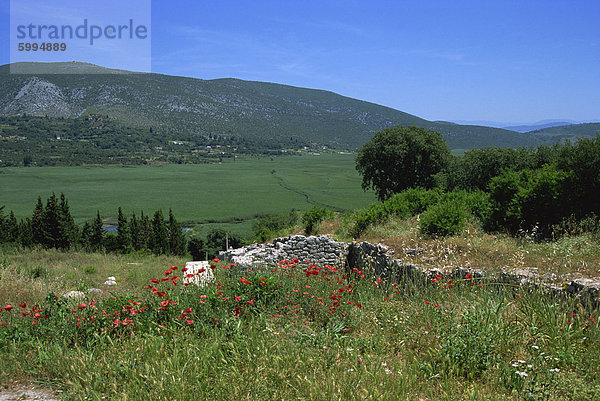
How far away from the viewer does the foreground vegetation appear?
324 cm

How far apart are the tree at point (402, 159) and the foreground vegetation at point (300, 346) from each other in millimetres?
23392

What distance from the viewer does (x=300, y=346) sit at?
3875mm

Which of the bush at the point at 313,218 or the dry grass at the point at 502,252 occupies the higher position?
the dry grass at the point at 502,252

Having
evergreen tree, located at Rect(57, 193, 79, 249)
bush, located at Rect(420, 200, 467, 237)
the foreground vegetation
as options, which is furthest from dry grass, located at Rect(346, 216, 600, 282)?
evergreen tree, located at Rect(57, 193, 79, 249)

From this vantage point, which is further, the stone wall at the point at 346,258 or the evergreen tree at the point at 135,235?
the evergreen tree at the point at 135,235

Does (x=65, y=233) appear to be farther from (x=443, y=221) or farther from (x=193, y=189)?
(x=193, y=189)

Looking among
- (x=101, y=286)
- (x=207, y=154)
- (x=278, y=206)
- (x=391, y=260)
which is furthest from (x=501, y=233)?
(x=207, y=154)

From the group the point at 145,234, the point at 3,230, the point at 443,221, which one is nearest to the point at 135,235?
the point at 145,234

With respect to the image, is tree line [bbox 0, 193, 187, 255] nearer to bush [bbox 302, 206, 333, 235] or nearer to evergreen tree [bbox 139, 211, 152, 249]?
evergreen tree [bbox 139, 211, 152, 249]

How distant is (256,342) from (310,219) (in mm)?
12765

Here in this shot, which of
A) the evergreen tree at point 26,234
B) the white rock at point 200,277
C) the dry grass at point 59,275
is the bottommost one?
the evergreen tree at point 26,234

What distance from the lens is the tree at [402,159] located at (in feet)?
91.8

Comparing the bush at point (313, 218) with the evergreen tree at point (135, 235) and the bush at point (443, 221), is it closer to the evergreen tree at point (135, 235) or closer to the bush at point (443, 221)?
the bush at point (443, 221)

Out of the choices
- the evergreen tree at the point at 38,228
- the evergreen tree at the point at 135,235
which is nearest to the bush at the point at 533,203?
the evergreen tree at the point at 38,228
